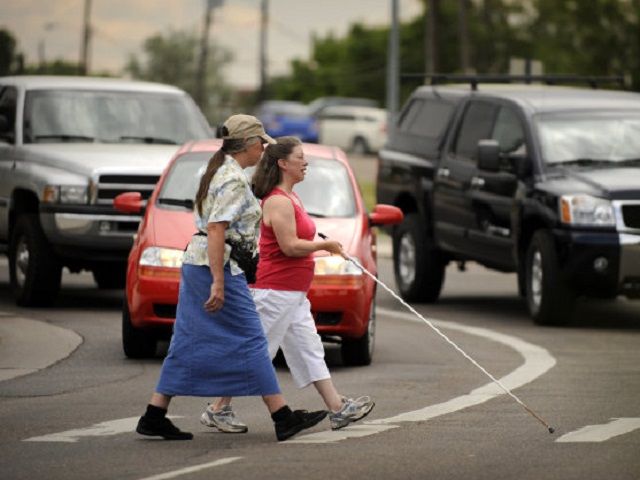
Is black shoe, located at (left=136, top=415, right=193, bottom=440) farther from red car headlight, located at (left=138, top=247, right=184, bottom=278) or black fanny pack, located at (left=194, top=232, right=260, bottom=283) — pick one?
red car headlight, located at (left=138, top=247, right=184, bottom=278)

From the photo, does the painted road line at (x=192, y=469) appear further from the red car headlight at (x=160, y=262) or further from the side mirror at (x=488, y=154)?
the side mirror at (x=488, y=154)

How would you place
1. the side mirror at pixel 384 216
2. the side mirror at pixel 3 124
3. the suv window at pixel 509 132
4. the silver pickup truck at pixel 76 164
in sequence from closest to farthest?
1. the side mirror at pixel 384 216
2. the silver pickup truck at pixel 76 164
3. the suv window at pixel 509 132
4. the side mirror at pixel 3 124

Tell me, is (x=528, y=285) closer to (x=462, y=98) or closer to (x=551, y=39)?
(x=462, y=98)

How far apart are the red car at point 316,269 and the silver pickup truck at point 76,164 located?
2583 millimetres

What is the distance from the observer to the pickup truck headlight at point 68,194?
59.1 ft

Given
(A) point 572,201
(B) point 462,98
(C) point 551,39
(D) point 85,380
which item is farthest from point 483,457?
(C) point 551,39

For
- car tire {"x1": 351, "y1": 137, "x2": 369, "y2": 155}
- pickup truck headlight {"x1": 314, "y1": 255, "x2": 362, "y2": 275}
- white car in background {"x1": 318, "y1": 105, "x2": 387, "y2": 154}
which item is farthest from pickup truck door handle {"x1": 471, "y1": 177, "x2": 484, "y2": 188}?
car tire {"x1": 351, "y1": 137, "x2": 369, "y2": 155}

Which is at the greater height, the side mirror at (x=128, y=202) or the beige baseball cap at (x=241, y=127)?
the beige baseball cap at (x=241, y=127)

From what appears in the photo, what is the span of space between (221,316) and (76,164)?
8189mm

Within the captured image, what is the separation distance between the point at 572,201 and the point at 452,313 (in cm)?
225

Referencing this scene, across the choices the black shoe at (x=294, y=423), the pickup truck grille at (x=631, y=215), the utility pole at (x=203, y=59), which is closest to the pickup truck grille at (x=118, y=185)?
the pickup truck grille at (x=631, y=215)

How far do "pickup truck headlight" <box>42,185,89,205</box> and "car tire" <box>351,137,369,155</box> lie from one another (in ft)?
179

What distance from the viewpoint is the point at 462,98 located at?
2017 centimetres

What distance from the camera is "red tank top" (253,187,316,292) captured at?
11039mm
